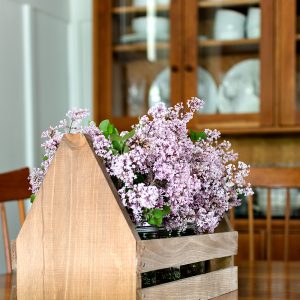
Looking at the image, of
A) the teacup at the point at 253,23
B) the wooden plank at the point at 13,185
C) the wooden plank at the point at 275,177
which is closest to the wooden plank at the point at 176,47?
the teacup at the point at 253,23

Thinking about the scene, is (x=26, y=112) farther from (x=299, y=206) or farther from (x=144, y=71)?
(x=299, y=206)

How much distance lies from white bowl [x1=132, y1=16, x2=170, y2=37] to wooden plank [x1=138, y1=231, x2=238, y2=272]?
183cm

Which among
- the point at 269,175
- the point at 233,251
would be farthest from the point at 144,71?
the point at 233,251

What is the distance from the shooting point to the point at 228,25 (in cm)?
272

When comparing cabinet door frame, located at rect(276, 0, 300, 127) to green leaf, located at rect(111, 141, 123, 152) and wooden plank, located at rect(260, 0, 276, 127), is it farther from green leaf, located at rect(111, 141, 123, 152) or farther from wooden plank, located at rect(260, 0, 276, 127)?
green leaf, located at rect(111, 141, 123, 152)

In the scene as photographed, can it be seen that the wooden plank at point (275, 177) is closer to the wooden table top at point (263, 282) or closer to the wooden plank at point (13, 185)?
the wooden table top at point (263, 282)

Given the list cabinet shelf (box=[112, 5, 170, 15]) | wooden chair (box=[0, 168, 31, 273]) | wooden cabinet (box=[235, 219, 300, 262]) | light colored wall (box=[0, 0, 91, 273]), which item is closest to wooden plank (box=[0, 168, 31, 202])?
wooden chair (box=[0, 168, 31, 273])

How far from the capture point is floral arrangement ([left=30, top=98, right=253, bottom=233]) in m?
0.82

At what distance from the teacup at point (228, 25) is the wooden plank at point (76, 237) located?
2.00 m

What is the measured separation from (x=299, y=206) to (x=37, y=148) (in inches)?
46.6

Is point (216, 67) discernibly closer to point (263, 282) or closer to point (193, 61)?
point (193, 61)

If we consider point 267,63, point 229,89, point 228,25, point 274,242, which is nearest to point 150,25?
point 228,25

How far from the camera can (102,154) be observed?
83cm

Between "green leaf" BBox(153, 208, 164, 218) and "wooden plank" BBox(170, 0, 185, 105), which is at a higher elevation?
"wooden plank" BBox(170, 0, 185, 105)
